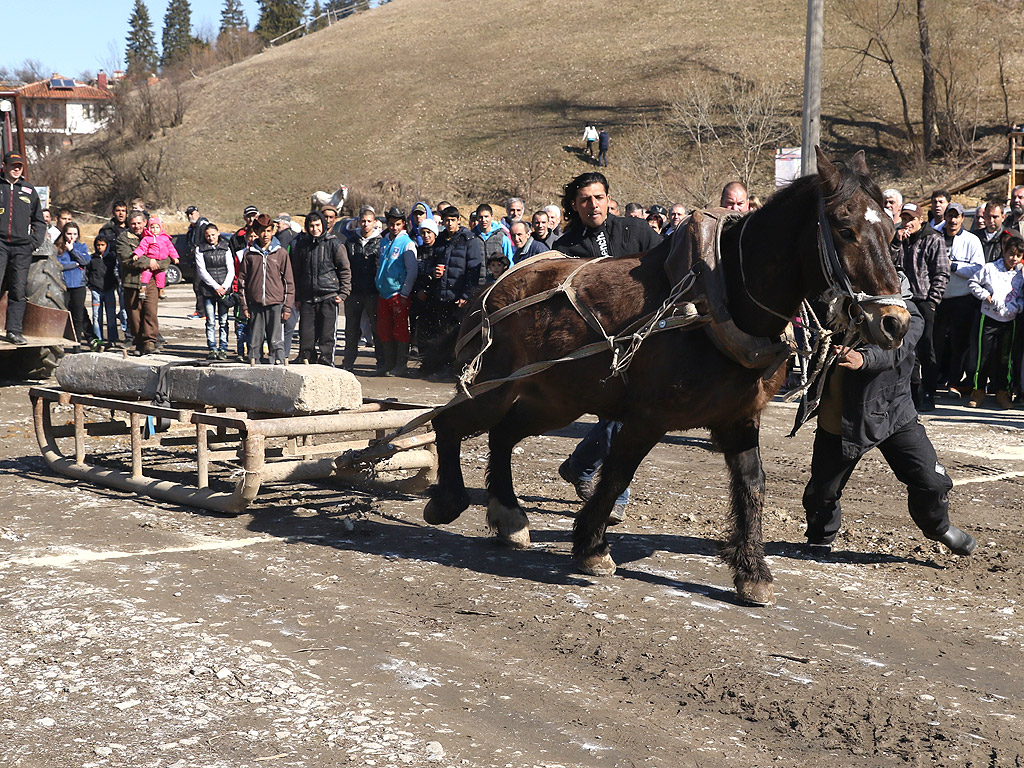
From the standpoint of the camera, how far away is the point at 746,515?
5.25m

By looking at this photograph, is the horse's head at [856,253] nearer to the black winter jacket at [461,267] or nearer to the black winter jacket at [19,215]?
the black winter jacket at [461,267]

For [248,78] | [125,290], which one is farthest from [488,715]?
[248,78]

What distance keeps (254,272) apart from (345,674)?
9.65m

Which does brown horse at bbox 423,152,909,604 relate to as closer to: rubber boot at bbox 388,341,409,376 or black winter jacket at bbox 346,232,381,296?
rubber boot at bbox 388,341,409,376

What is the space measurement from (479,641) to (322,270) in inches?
381

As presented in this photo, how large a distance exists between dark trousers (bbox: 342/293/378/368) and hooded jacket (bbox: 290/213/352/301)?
468 mm

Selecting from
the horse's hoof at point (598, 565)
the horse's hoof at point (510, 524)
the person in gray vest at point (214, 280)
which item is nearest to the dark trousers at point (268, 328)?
the person in gray vest at point (214, 280)

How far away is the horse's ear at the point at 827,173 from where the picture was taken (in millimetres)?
4461

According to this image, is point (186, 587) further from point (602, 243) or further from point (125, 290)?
point (125, 290)

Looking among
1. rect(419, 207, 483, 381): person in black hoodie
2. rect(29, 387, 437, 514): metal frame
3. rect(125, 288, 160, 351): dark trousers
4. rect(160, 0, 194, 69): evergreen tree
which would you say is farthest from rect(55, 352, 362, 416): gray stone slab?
rect(160, 0, 194, 69): evergreen tree

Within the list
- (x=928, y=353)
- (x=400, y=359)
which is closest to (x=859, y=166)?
(x=928, y=353)

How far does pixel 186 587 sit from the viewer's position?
205 inches

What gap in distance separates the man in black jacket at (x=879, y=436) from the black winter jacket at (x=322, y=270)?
873 centimetres

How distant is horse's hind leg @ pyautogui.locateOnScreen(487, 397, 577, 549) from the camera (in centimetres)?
600
